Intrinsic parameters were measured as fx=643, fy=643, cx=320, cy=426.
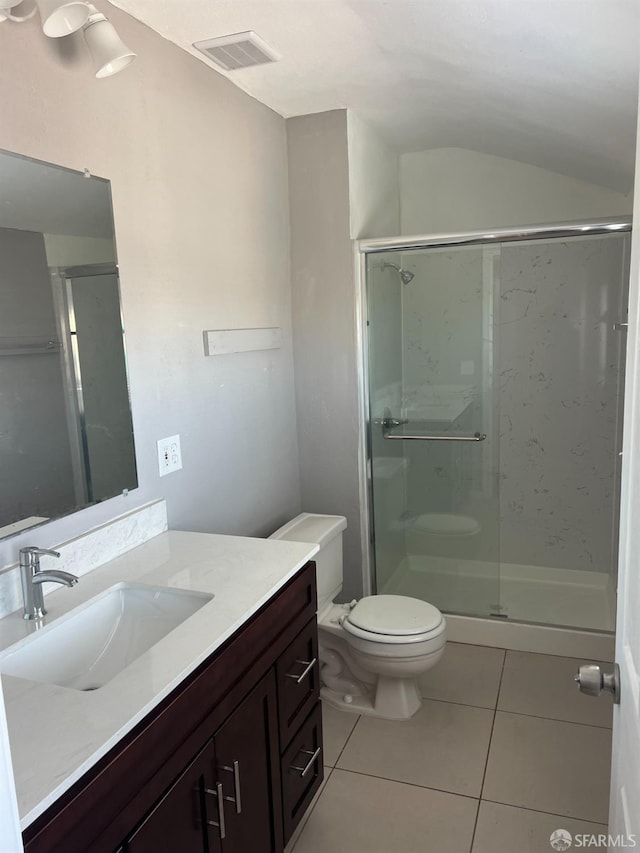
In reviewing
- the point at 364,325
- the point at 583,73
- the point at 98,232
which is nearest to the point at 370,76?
the point at 583,73

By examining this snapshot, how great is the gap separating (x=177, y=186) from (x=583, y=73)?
1282 millimetres

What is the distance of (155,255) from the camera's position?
2.00m

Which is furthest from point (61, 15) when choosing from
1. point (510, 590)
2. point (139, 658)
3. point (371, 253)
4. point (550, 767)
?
point (510, 590)

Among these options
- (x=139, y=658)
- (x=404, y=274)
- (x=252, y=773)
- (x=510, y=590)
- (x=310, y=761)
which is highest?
(x=404, y=274)

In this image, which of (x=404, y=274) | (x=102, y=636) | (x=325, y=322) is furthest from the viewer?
(x=404, y=274)

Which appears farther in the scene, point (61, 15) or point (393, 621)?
point (393, 621)

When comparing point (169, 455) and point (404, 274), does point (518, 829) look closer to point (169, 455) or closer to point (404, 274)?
point (169, 455)

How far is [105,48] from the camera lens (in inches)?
59.5

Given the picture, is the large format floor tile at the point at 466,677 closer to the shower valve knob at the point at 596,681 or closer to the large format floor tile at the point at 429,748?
the large format floor tile at the point at 429,748

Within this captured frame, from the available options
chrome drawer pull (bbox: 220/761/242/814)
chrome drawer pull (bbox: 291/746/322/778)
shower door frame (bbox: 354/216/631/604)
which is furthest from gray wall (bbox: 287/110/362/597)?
chrome drawer pull (bbox: 220/761/242/814)

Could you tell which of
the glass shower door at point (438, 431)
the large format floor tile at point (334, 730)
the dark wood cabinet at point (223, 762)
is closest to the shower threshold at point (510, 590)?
the glass shower door at point (438, 431)

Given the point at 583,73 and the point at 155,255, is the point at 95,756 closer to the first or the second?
the point at 155,255

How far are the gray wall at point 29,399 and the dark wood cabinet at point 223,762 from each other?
0.61 meters

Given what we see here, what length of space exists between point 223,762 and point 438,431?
2239 millimetres
